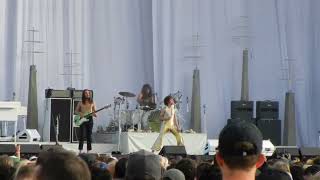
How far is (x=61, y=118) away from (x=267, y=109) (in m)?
4.89

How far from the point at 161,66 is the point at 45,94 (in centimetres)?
316

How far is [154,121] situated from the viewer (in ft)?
57.7

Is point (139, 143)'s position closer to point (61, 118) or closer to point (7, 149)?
point (61, 118)

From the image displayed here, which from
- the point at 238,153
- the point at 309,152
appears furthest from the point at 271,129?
the point at 238,153

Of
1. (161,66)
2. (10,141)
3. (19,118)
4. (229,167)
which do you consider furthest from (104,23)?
(229,167)

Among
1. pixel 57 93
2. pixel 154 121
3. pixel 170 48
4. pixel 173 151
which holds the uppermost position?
pixel 170 48

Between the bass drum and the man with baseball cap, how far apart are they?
1461 centimetres

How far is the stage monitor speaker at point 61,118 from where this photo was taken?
1739 cm

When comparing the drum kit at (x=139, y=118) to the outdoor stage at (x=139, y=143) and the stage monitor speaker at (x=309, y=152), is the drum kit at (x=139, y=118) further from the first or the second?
the stage monitor speaker at (x=309, y=152)

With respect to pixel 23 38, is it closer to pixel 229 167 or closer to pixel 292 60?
pixel 292 60

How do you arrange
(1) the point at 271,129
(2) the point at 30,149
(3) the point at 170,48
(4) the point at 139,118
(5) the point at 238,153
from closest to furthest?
(5) the point at 238,153 < (2) the point at 30,149 < (4) the point at 139,118 < (1) the point at 271,129 < (3) the point at 170,48

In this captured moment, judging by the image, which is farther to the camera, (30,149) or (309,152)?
(309,152)

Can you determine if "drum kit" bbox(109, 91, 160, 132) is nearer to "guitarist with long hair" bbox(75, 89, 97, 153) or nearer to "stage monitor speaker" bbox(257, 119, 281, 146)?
"guitarist with long hair" bbox(75, 89, 97, 153)

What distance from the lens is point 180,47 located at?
20.3 metres
